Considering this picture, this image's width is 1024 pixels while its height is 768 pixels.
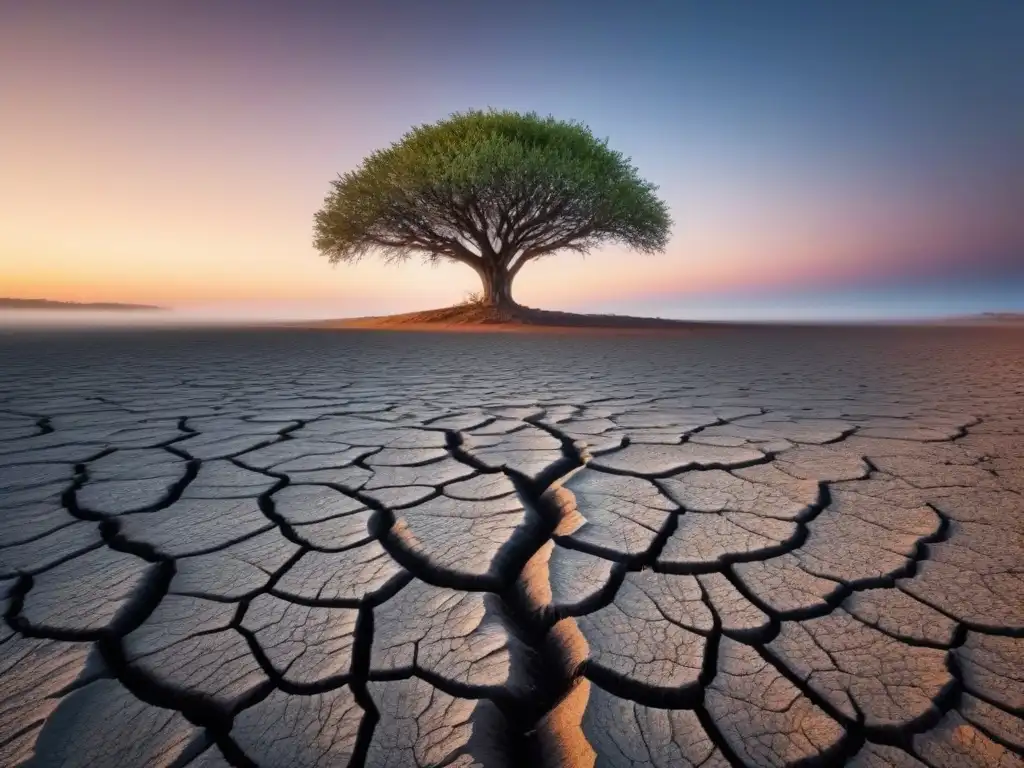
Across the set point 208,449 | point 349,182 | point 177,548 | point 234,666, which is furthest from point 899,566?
point 349,182

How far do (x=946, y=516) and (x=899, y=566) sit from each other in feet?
1.38

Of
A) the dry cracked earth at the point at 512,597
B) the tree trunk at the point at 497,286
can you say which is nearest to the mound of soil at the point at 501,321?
the tree trunk at the point at 497,286

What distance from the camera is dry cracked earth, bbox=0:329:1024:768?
2.35 feet

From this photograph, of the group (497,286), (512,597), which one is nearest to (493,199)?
(497,286)

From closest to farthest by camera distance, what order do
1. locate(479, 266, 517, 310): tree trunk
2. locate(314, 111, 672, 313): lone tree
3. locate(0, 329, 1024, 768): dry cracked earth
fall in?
locate(0, 329, 1024, 768): dry cracked earth < locate(314, 111, 672, 313): lone tree < locate(479, 266, 517, 310): tree trunk

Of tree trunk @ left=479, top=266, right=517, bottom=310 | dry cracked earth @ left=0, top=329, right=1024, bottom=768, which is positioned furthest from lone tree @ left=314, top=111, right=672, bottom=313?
dry cracked earth @ left=0, top=329, right=1024, bottom=768

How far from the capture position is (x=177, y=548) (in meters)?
1.23

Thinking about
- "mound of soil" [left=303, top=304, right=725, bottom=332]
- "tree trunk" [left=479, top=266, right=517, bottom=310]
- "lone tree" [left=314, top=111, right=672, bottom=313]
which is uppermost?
"lone tree" [left=314, top=111, right=672, bottom=313]

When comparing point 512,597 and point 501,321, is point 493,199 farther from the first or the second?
point 512,597

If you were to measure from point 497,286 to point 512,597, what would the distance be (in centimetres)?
1469

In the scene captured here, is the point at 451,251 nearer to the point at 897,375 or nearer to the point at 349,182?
the point at 349,182

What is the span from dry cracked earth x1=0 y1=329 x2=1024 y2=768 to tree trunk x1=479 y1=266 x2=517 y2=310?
13206 mm

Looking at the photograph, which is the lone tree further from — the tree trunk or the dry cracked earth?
the dry cracked earth

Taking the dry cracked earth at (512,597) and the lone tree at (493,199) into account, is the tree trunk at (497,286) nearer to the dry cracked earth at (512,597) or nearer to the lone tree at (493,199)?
the lone tree at (493,199)
